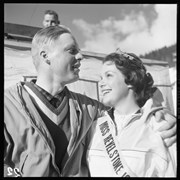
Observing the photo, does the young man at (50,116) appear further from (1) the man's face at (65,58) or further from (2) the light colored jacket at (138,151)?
(2) the light colored jacket at (138,151)

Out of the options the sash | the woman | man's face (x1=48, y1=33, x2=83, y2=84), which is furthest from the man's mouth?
the sash

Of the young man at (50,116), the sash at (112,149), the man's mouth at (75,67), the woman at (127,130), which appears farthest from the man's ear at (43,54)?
the sash at (112,149)

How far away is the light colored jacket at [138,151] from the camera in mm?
2369

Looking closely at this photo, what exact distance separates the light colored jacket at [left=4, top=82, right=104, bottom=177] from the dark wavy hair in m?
0.59

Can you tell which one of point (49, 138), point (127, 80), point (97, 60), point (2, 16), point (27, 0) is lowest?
point (49, 138)

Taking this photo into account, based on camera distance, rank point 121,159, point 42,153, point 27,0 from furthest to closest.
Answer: point 27,0 < point 121,159 < point 42,153

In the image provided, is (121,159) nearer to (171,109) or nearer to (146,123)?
(146,123)

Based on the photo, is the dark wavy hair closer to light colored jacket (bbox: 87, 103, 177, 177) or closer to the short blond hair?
light colored jacket (bbox: 87, 103, 177, 177)

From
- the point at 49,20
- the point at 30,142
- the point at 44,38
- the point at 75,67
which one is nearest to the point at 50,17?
the point at 49,20

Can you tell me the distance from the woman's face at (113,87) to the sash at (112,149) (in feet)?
0.56

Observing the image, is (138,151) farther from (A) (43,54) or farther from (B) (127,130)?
(A) (43,54)

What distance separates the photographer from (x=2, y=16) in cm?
253

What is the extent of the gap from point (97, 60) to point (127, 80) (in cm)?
35

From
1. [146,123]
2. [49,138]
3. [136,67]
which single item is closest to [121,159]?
[146,123]
